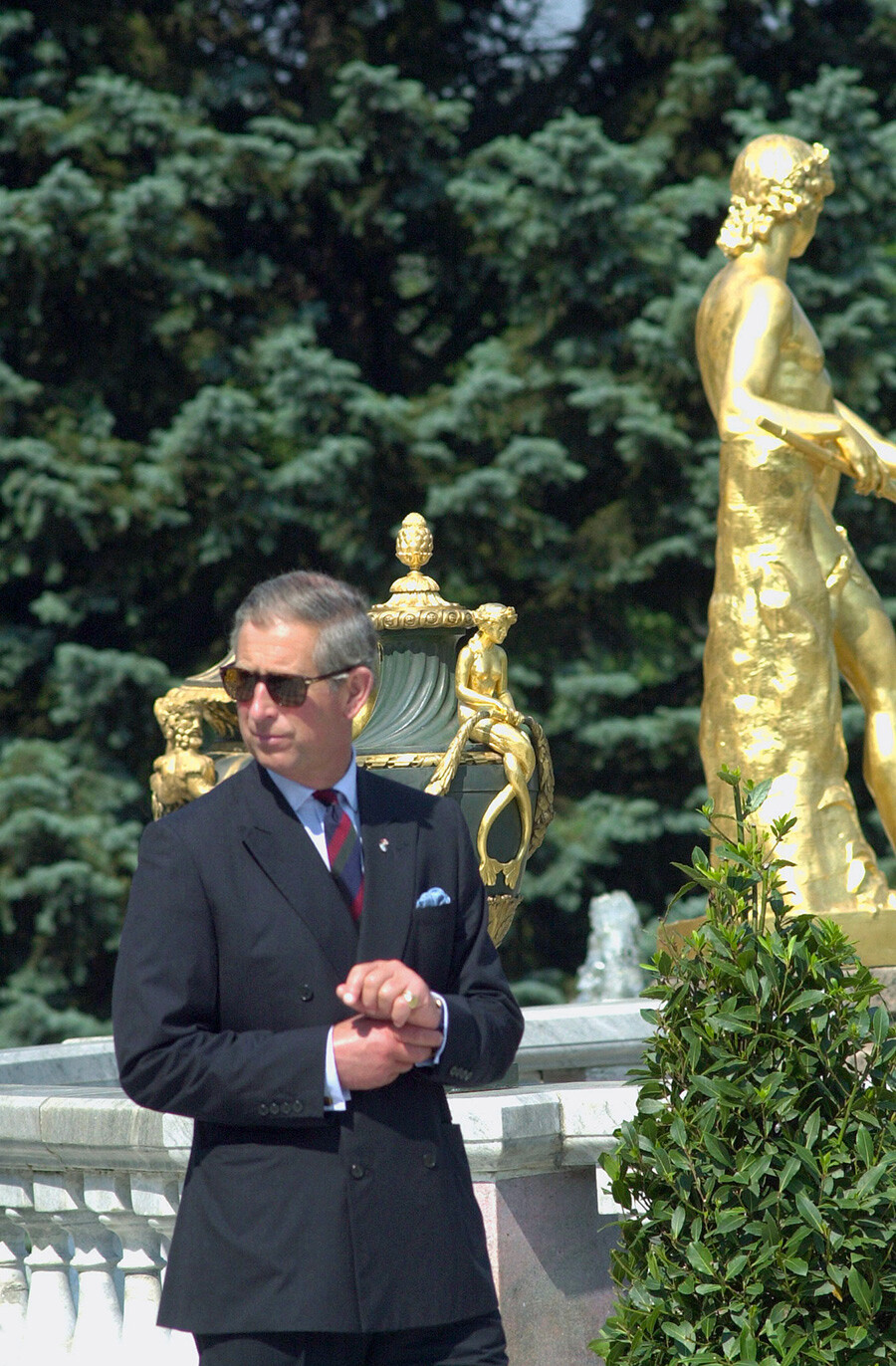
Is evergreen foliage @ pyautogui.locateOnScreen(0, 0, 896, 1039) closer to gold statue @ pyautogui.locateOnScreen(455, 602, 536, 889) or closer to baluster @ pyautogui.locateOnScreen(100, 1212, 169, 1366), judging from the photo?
gold statue @ pyautogui.locateOnScreen(455, 602, 536, 889)

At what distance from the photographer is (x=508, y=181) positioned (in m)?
14.2

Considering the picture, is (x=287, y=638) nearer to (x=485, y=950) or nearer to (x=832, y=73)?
(x=485, y=950)

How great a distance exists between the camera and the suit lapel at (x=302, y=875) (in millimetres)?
2445

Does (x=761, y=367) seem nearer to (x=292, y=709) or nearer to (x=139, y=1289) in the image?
(x=139, y=1289)

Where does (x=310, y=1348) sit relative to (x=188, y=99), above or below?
below

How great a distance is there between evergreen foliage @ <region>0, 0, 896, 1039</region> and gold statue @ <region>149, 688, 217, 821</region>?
571 cm

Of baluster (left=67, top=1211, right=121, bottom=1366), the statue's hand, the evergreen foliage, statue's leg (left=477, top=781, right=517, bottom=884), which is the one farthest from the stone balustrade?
the evergreen foliage

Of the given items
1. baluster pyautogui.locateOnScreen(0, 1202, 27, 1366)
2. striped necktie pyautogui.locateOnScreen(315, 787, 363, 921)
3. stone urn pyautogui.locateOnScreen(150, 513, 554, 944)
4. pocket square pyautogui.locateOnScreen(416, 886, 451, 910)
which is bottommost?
baluster pyautogui.locateOnScreen(0, 1202, 27, 1366)

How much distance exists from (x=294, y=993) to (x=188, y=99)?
13.1 meters

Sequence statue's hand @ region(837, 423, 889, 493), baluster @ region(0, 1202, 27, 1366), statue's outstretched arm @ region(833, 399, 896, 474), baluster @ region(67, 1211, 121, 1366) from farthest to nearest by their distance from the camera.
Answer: statue's outstretched arm @ region(833, 399, 896, 474), statue's hand @ region(837, 423, 889, 493), baluster @ region(0, 1202, 27, 1366), baluster @ region(67, 1211, 121, 1366)

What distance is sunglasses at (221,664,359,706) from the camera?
2.43 metres

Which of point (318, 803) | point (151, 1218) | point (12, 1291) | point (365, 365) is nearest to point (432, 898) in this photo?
point (318, 803)

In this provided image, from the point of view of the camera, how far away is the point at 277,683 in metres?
2.44

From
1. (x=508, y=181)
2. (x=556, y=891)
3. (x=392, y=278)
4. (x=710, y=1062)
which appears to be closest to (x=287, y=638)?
(x=710, y=1062)
